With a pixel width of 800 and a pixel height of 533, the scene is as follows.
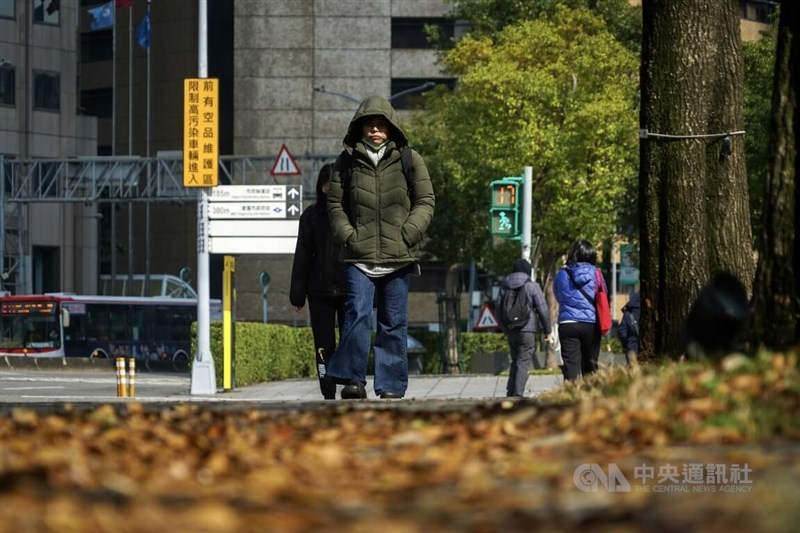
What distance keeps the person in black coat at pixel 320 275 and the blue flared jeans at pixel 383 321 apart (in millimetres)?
1161

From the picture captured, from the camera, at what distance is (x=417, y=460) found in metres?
4.82

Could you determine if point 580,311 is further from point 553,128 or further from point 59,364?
point 59,364

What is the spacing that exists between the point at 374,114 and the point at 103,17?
66.1 m

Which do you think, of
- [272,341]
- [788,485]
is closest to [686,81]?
[788,485]

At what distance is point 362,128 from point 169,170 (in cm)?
4755

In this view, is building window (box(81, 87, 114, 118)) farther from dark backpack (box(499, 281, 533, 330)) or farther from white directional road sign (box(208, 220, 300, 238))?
dark backpack (box(499, 281, 533, 330))

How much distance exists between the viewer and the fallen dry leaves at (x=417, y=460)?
3.66 meters

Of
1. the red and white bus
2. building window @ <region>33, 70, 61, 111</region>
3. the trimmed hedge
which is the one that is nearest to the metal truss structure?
the red and white bus

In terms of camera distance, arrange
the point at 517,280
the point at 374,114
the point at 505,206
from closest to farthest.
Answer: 1. the point at 374,114
2. the point at 517,280
3. the point at 505,206

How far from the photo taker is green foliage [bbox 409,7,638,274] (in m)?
45.2

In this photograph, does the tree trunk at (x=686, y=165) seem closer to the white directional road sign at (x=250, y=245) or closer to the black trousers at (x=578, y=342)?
the black trousers at (x=578, y=342)

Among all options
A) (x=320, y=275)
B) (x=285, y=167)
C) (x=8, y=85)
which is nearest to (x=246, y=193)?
(x=285, y=167)

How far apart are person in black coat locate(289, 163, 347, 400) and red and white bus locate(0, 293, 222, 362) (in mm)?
44686

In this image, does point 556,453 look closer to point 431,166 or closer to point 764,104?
point 764,104
